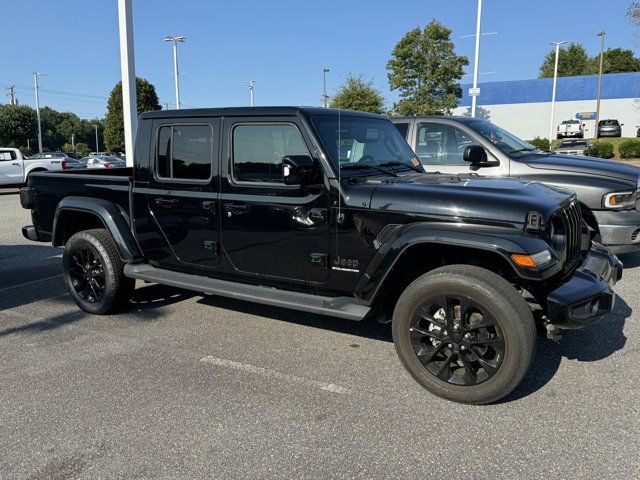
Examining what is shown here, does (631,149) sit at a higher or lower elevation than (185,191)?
higher

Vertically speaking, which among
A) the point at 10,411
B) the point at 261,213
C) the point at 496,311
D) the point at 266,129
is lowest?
the point at 10,411

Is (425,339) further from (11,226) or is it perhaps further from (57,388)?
(11,226)

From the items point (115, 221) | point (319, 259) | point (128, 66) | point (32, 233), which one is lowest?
point (32, 233)

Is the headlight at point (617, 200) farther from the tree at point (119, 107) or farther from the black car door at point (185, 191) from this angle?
the tree at point (119, 107)

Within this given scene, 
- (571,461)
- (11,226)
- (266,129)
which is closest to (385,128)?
(266,129)

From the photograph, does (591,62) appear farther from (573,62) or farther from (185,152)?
(185,152)

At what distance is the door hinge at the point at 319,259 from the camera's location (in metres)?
3.76

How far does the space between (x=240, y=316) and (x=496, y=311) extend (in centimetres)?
260

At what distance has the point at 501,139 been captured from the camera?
22.4 feet

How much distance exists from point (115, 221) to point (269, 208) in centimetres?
170

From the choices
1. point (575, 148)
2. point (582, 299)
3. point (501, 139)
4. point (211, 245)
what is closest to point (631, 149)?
point (575, 148)

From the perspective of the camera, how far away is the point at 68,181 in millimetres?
5172

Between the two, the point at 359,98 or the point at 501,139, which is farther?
the point at 359,98

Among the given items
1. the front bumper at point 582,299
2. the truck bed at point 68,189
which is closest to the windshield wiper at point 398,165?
the front bumper at point 582,299
